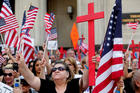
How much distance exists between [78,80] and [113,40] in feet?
2.83

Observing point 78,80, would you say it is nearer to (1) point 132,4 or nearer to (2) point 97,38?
(2) point 97,38

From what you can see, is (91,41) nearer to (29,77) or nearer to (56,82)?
(56,82)

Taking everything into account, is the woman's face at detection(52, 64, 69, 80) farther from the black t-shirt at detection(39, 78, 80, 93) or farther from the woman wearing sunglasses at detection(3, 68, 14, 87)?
the woman wearing sunglasses at detection(3, 68, 14, 87)

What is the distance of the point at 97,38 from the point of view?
17.2 metres

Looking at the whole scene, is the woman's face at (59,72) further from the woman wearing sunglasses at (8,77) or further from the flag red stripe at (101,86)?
the woman wearing sunglasses at (8,77)

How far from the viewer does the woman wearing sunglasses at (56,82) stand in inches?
167

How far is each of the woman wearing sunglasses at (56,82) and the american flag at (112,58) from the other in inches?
10.1

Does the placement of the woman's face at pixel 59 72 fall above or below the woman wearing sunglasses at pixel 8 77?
above

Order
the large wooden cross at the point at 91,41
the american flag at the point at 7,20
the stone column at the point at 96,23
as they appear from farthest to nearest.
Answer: the stone column at the point at 96,23
the american flag at the point at 7,20
the large wooden cross at the point at 91,41

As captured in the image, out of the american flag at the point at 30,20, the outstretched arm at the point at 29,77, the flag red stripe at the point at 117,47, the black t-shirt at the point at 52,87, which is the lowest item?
the black t-shirt at the point at 52,87

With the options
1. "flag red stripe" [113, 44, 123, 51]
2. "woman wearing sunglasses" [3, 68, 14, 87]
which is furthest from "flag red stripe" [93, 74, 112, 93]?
"woman wearing sunglasses" [3, 68, 14, 87]

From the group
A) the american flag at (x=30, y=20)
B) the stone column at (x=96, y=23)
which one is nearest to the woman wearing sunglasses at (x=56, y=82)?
the american flag at (x=30, y=20)

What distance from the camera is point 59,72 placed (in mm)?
4434

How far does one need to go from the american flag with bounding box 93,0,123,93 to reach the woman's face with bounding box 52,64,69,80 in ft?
1.84
